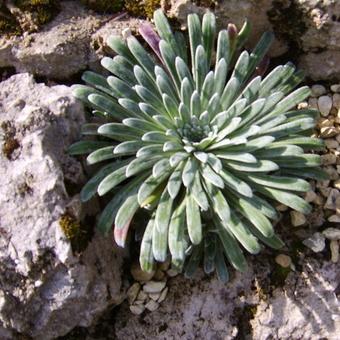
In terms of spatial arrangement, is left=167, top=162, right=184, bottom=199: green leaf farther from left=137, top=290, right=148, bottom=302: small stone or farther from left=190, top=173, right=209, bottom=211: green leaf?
left=137, top=290, right=148, bottom=302: small stone

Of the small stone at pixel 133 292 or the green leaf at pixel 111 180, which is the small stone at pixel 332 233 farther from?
the green leaf at pixel 111 180

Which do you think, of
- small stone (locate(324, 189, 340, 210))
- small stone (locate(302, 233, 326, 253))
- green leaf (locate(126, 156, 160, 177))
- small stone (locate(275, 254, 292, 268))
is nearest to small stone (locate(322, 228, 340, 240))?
small stone (locate(302, 233, 326, 253))

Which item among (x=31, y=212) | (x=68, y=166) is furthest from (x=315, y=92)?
(x=31, y=212)

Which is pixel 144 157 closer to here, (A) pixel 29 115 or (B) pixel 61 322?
(A) pixel 29 115

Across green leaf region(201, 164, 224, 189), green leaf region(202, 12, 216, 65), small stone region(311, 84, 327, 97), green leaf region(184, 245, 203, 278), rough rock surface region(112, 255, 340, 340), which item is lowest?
rough rock surface region(112, 255, 340, 340)

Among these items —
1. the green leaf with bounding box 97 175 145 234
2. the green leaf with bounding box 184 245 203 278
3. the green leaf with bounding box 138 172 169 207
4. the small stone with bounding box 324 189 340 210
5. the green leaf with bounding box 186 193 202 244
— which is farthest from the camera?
the small stone with bounding box 324 189 340 210
